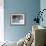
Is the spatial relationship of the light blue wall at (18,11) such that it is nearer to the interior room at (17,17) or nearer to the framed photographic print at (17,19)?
the interior room at (17,17)

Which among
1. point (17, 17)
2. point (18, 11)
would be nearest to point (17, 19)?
point (17, 17)

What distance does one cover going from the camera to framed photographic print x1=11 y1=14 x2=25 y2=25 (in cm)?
553

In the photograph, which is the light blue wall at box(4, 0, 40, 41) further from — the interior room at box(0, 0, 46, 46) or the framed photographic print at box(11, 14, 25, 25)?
the framed photographic print at box(11, 14, 25, 25)

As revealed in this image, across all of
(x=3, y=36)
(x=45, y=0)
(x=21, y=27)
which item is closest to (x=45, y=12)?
(x=45, y=0)

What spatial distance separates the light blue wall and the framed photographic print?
127mm

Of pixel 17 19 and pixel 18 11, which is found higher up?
pixel 18 11

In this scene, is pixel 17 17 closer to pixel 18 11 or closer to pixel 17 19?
pixel 17 19

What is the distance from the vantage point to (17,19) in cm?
557

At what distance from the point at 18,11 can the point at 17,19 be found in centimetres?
32

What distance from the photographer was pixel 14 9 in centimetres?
553

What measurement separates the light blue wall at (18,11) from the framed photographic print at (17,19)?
13 cm

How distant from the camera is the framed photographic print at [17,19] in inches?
218

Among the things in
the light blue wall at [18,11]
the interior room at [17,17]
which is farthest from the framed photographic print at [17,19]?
the light blue wall at [18,11]

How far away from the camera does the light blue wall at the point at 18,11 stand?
5512mm
